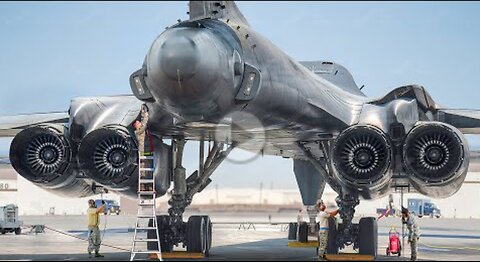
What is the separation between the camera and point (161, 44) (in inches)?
487

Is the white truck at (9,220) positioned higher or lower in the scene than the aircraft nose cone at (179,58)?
lower

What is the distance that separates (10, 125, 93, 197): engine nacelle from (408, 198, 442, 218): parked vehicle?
50492mm

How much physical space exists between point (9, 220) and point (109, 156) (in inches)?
704

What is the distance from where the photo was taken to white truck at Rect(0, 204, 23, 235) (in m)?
32.5

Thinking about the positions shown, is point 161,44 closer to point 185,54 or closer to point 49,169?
point 185,54

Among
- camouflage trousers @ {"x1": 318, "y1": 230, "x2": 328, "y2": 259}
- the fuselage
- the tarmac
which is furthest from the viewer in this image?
the tarmac

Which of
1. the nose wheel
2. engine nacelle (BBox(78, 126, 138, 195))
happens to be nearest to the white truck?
the nose wheel

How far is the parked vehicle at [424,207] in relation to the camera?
64.4 metres

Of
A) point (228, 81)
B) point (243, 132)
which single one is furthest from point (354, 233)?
point (228, 81)

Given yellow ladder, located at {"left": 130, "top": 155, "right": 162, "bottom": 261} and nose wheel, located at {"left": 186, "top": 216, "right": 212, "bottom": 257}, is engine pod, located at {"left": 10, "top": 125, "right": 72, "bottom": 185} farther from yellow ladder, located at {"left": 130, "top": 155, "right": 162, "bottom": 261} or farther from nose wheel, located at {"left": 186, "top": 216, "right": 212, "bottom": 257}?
nose wheel, located at {"left": 186, "top": 216, "right": 212, "bottom": 257}

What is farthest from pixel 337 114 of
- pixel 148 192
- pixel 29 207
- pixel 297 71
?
pixel 29 207

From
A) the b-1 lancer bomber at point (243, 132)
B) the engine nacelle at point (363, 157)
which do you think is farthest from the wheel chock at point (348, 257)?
the engine nacelle at point (363, 157)

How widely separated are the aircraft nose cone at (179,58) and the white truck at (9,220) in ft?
72.6

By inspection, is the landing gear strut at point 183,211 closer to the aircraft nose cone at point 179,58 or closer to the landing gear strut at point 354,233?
the landing gear strut at point 354,233
